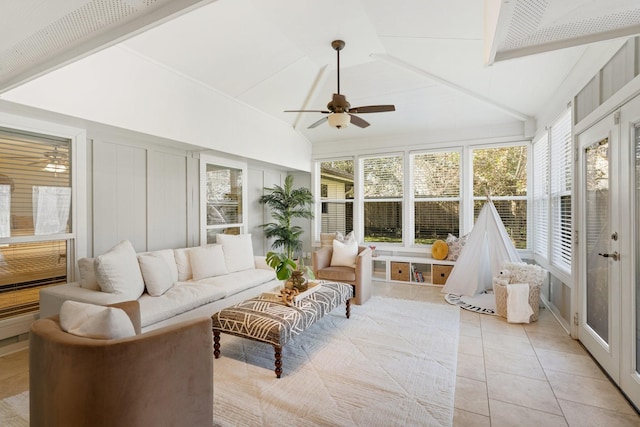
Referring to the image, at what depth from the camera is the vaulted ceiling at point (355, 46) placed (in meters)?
1.43

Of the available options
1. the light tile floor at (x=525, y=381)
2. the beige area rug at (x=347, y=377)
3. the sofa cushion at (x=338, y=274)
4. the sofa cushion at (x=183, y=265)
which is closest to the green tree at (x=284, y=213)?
the sofa cushion at (x=338, y=274)

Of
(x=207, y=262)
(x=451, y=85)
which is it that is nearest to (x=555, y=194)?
(x=451, y=85)

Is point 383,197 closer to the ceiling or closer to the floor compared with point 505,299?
closer to the ceiling

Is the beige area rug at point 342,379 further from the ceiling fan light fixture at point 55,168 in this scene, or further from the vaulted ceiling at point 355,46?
the vaulted ceiling at point 355,46

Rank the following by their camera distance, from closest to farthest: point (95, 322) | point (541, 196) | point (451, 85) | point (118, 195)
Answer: point (95, 322), point (118, 195), point (451, 85), point (541, 196)

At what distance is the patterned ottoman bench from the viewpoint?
2453 millimetres

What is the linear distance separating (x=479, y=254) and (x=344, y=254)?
209 cm

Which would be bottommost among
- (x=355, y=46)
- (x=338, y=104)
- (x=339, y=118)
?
(x=339, y=118)

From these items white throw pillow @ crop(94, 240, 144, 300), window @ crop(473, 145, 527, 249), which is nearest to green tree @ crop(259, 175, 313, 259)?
white throw pillow @ crop(94, 240, 144, 300)

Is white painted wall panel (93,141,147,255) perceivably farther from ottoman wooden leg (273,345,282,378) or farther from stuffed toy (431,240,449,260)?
stuffed toy (431,240,449,260)

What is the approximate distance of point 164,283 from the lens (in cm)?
329

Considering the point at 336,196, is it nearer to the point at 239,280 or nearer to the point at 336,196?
the point at 336,196

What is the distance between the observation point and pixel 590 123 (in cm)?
274

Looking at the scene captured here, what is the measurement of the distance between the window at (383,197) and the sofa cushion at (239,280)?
275cm
